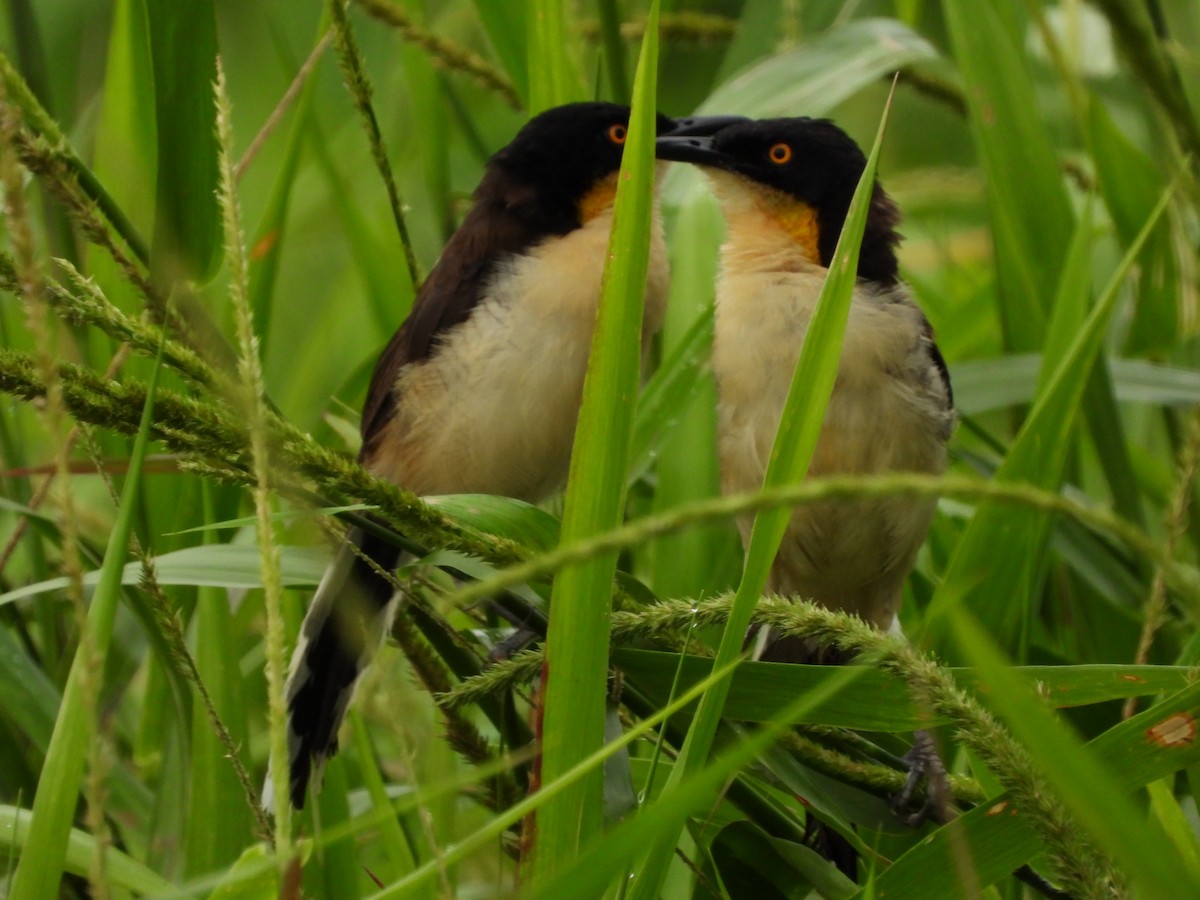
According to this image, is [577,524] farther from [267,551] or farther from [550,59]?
[550,59]

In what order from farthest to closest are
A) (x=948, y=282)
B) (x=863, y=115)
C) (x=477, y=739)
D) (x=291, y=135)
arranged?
(x=863, y=115) < (x=948, y=282) < (x=291, y=135) < (x=477, y=739)

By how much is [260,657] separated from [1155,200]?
2205 millimetres

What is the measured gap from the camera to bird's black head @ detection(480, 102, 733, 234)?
3.60 m

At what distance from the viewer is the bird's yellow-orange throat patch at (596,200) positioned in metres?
3.91

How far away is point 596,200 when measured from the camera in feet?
12.9

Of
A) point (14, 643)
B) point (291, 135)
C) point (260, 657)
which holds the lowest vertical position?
point (260, 657)

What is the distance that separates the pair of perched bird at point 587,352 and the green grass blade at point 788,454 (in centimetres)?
117

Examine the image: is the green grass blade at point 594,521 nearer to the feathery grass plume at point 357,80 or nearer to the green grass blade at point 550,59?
the feathery grass plume at point 357,80

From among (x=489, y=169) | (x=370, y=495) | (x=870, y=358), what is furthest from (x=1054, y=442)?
(x=489, y=169)

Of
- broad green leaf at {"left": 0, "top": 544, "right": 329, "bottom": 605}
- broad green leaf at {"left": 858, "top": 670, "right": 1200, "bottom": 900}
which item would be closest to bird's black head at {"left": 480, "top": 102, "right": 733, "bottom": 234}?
broad green leaf at {"left": 0, "top": 544, "right": 329, "bottom": 605}

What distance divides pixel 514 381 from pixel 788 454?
1999 mm

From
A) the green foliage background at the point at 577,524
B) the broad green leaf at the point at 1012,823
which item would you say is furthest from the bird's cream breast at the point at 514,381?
the broad green leaf at the point at 1012,823

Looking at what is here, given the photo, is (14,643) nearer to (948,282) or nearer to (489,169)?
(489,169)

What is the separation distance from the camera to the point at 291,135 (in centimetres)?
290
